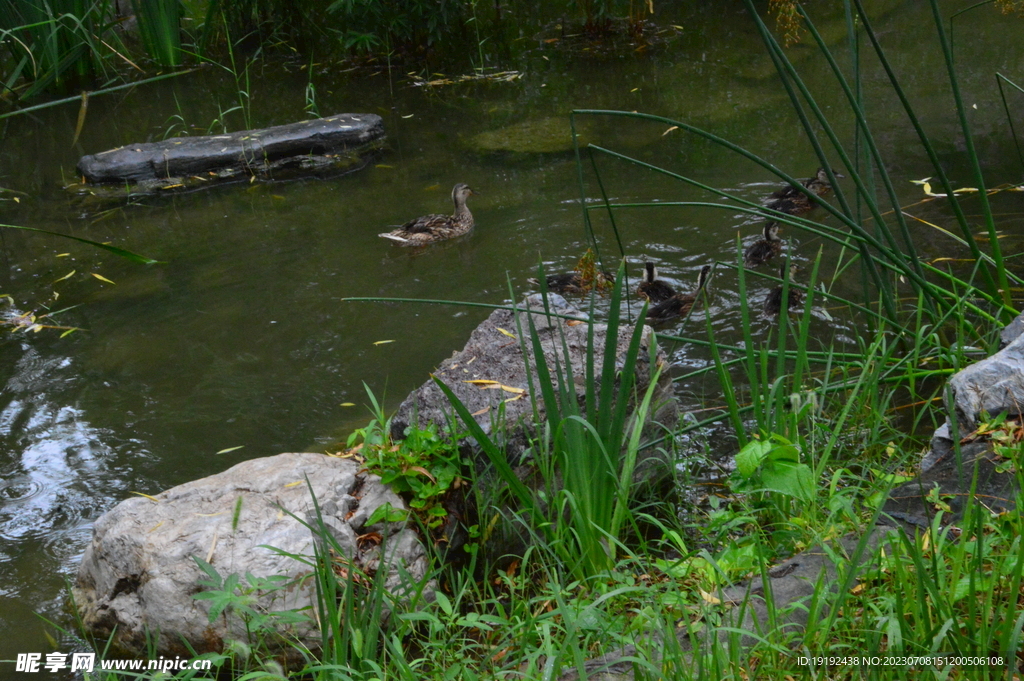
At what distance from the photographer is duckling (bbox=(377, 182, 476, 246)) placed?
273 inches

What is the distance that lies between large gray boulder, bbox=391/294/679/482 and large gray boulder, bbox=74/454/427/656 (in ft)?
1.38

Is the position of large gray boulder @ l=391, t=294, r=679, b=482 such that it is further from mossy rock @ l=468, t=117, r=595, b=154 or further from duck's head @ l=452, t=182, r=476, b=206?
mossy rock @ l=468, t=117, r=595, b=154

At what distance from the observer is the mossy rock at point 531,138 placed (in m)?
8.73

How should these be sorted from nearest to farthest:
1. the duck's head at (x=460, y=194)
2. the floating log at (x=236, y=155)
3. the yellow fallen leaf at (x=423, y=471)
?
the yellow fallen leaf at (x=423, y=471) → the duck's head at (x=460, y=194) → the floating log at (x=236, y=155)

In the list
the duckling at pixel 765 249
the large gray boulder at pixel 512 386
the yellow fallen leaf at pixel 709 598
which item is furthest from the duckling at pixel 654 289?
the yellow fallen leaf at pixel 709 598

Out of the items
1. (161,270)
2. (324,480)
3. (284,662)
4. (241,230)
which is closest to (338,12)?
(241,230)

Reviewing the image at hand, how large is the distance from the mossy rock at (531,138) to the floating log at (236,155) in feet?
4.05

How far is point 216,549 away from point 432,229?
403cm

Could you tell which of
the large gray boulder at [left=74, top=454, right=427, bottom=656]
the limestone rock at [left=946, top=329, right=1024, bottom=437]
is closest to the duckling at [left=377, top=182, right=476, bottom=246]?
the large gray boulder at [left=74, top=454, right=427, bottom=656]

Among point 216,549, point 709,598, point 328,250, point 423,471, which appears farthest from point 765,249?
point 216,549

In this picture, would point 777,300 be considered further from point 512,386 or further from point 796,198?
point 512,386

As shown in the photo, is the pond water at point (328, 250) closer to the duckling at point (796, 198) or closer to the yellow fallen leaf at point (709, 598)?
the duckling at point (796, 198)

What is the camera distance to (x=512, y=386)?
12.3 ft

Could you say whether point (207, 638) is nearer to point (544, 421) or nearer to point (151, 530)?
point (151, 530)
